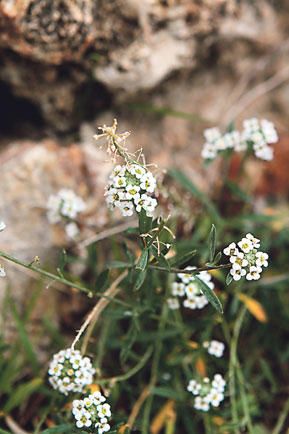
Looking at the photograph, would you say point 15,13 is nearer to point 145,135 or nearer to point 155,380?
point 145,135

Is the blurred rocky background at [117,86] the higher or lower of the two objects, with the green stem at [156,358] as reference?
higher

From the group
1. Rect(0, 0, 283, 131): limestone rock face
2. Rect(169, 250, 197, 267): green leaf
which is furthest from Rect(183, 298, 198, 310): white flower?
Rect(0, 0, 283, 131): limestone rock face

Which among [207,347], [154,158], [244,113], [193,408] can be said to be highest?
[244,113]

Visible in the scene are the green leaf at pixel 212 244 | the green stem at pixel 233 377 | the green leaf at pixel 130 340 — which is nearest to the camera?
the green leaf at pixel 212 244

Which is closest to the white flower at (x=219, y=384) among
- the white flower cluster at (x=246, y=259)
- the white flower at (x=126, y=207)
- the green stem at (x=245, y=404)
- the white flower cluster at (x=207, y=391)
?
the white flower cluster at (x=207, y=391)

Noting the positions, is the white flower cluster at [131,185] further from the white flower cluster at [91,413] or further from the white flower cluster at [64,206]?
the white flower cluster at [64,206]

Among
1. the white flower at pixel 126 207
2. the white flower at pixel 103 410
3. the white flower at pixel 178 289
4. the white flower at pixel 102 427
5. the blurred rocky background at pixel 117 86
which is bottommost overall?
the white flower at pixel 102 427

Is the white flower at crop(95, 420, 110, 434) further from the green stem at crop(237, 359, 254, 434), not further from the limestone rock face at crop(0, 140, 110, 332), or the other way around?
the limestone rock face at crop(0, 140, 110, 332)

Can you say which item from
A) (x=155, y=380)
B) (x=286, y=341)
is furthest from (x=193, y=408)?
(x=286, y=341)
